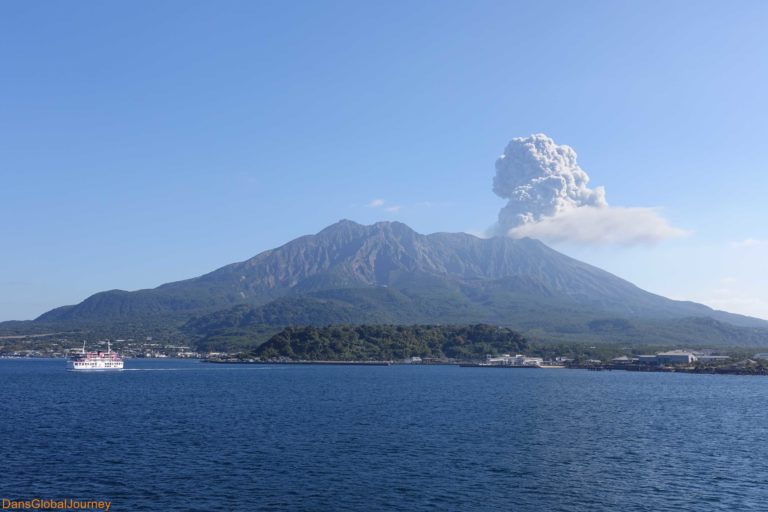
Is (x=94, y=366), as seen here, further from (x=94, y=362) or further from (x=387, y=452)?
(x=387, y=452)

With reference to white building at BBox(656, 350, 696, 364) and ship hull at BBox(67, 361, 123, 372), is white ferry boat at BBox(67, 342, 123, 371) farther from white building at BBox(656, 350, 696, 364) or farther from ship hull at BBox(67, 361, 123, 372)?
white building at BBox(656, 350, 696, 364)

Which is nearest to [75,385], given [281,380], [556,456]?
[281,380]

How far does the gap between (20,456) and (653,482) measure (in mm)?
39266

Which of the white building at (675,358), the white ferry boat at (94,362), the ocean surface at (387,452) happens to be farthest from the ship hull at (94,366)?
the white building at (675,358)

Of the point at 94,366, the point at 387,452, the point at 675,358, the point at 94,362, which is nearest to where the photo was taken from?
the point at 387,452

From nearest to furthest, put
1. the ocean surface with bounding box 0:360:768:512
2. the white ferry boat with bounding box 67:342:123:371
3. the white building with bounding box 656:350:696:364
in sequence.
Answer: the ocean surface with bounding box 0:360:768:512 < the white ferry boat with bounding box 67:342:123:371 < the white building with bounding box 656:350:696:364

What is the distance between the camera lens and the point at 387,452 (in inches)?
1911

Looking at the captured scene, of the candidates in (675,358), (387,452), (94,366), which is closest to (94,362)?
(94,366)

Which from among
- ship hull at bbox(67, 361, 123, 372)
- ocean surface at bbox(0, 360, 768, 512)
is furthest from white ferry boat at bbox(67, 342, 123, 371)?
ocean surface at bbox(0, 360, 768, 512)

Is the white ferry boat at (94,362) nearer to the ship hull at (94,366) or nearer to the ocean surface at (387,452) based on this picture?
the ship hull at (94,366)

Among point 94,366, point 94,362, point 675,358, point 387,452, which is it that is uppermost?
point 675,358

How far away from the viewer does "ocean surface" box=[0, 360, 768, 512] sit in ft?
120

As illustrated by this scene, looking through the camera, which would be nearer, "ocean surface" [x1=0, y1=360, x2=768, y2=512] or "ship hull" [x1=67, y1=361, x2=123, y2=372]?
"ocean surface" [x1=0, y1=360, x2=768, y2=512]

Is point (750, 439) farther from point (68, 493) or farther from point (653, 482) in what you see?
point (68, 493)
